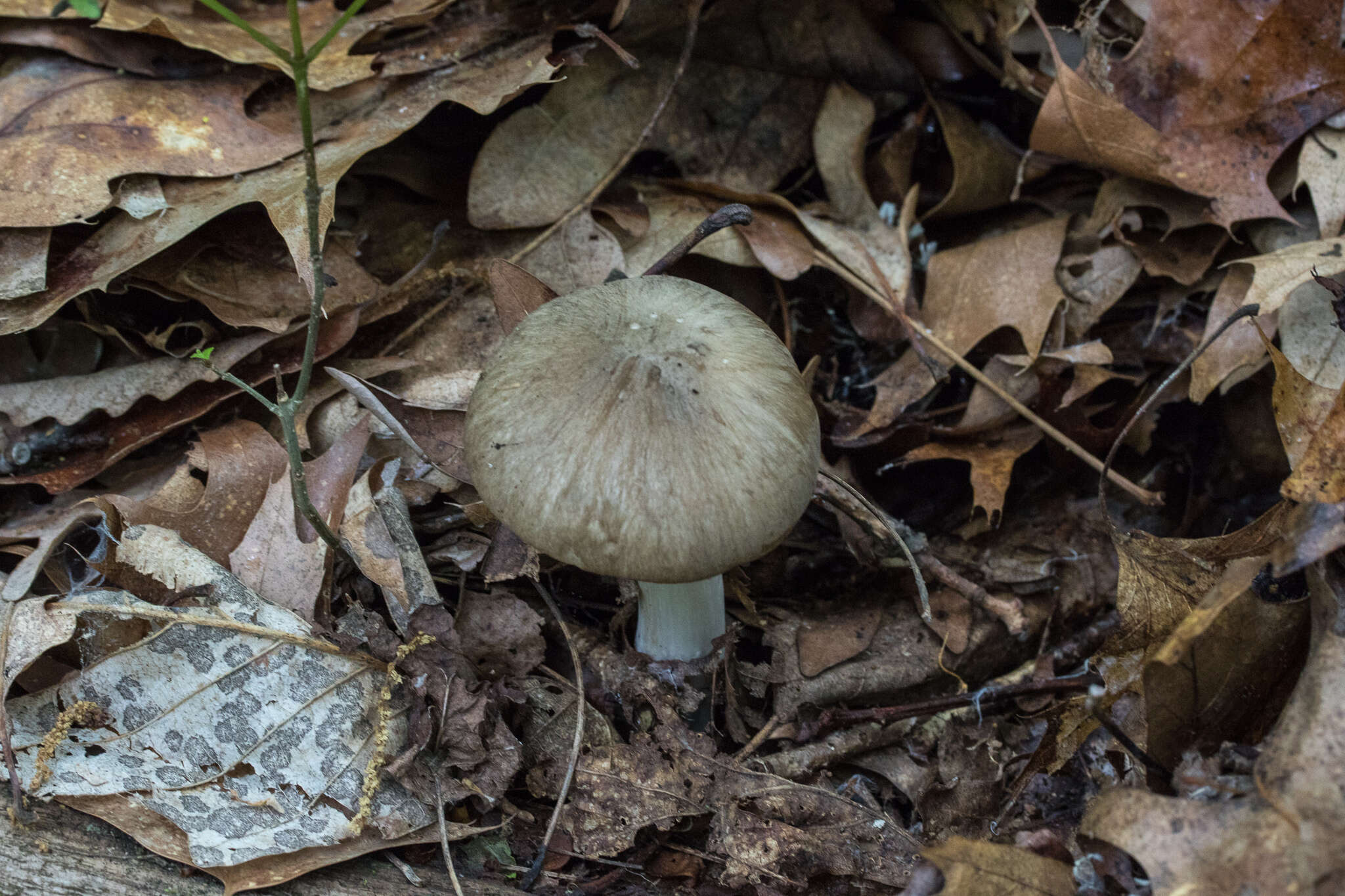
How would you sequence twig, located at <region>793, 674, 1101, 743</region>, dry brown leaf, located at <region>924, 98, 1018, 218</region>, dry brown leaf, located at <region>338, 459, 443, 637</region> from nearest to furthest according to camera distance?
dry brown leaf, located at <region>338, 459, 443, 637</region> → twig, located at <region>793, 674, 1101, 743</region> → dry brown leaf, located at <region>924, 98, 1018, 218</region>

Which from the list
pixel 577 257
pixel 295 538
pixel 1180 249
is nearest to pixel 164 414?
pixel 295 538

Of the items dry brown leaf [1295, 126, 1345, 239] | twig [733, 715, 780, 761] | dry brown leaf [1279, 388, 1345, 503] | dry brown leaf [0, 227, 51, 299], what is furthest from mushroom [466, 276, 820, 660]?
dry brown leaf [1295, 126, 1345, 239]

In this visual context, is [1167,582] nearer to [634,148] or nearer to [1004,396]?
[1004,396]

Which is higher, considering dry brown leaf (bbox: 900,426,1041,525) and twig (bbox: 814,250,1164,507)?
twig (bbox: 814,250,1164,507)

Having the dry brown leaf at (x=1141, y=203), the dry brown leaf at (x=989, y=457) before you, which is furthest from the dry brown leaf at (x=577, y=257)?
the dry brown leaf at (x=1141, y=203)

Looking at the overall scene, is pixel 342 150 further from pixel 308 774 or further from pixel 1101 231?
pixel 1101 231

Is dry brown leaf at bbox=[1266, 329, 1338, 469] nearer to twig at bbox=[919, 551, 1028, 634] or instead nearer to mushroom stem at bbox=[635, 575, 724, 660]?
twig at bbox=[919, 551, 1028, 634]
